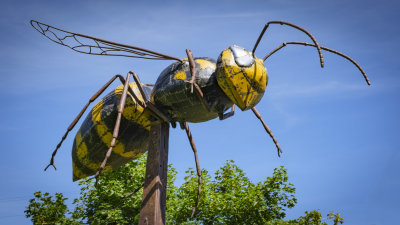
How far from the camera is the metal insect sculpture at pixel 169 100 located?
5.98m

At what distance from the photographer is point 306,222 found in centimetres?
1055

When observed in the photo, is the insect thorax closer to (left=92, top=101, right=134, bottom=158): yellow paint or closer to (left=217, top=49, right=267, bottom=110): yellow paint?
(left=217, top=49, right=267, bottom=110): yellow paint

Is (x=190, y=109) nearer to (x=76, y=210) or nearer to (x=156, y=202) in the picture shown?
(x=156, y=202)

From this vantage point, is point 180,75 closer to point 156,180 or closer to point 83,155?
point 156,180

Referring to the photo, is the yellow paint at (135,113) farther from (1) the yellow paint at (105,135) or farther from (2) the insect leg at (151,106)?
(1) the yellow paint at (105,135)

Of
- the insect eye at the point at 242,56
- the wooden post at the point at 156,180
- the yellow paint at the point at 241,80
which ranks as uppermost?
the insect eye at the point at 242,56

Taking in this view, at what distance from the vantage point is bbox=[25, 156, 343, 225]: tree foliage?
10.2m

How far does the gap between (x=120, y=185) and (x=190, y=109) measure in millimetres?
7060

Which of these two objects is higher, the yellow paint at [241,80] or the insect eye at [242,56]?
the insect eye at [242,56]

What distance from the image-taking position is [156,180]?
21.2ft

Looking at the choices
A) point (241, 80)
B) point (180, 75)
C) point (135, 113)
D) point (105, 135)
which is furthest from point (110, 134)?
point (241, 80)

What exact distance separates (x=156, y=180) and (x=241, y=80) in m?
2.05

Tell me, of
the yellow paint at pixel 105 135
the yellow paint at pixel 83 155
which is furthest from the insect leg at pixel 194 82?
the yellow paint at pixel 83 155

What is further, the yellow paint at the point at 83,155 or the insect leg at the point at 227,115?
the yellow paint at the point at 83,155
